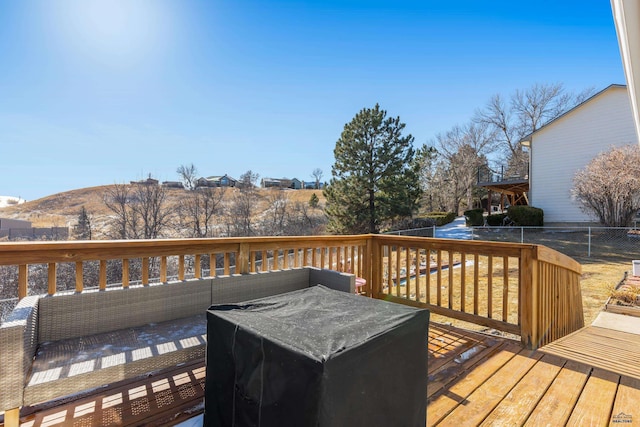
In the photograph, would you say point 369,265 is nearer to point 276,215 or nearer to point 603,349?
point 603,349

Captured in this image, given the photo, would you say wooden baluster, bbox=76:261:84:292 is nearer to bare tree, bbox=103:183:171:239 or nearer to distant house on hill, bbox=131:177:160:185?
bare tree, bbox=103:183:171:239

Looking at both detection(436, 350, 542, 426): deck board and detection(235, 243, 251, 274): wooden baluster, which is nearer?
detection(436, 350, 542, 426): deck board

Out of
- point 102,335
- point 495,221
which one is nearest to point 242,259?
point 102,335

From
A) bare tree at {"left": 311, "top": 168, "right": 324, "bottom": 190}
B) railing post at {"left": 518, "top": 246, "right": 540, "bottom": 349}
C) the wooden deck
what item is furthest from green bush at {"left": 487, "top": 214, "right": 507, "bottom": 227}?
bare tree at {"left": 311, "top": 168, "right": 324, "bottom": 190}

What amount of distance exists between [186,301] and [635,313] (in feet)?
18.0

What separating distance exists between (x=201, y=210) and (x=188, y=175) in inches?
→ 141

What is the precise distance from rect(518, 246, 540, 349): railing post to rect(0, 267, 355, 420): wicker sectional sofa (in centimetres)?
148

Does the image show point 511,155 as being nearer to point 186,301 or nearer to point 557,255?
point 557,255

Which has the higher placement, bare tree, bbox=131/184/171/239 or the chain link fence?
bare tree, bbox=131/184/171/239

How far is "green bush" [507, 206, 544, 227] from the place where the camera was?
42.5 feet

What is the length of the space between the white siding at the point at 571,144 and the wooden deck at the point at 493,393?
1295cm

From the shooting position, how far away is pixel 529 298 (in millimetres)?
2607

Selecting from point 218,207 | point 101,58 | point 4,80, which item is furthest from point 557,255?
point 218,207

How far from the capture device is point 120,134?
21.0 m
